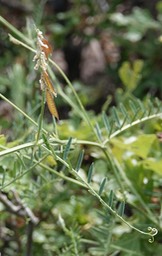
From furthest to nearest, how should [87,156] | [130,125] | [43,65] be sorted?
[87,156]
[130,125]
[43,65]

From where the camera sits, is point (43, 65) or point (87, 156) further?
point (87, 156)

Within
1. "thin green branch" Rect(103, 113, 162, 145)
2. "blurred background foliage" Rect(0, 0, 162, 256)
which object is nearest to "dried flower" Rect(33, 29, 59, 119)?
"blurred background foliage" Rect(0, 0, 162, 256)

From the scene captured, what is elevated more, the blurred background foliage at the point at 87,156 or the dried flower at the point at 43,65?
the dried flower at the point at 43,65

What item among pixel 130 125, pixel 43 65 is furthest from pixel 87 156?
pixel 43 65

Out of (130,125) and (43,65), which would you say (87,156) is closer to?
(130,125)

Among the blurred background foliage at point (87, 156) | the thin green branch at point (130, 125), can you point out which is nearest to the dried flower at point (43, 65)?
the blurred background foliage at point (87, 156)

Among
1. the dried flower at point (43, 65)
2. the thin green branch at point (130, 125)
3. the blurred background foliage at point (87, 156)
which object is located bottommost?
the blurred background foliage at point (87, 156)

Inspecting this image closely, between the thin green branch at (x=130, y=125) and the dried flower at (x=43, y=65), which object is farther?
the thin green branch at (x=130, y=125)

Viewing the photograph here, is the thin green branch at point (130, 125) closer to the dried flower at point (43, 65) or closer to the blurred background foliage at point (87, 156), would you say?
the blurred background foliage at point (87, 156)

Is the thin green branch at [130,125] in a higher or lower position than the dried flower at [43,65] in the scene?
lower

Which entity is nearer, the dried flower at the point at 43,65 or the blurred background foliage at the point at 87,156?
the dried flower at the point at 43,65
